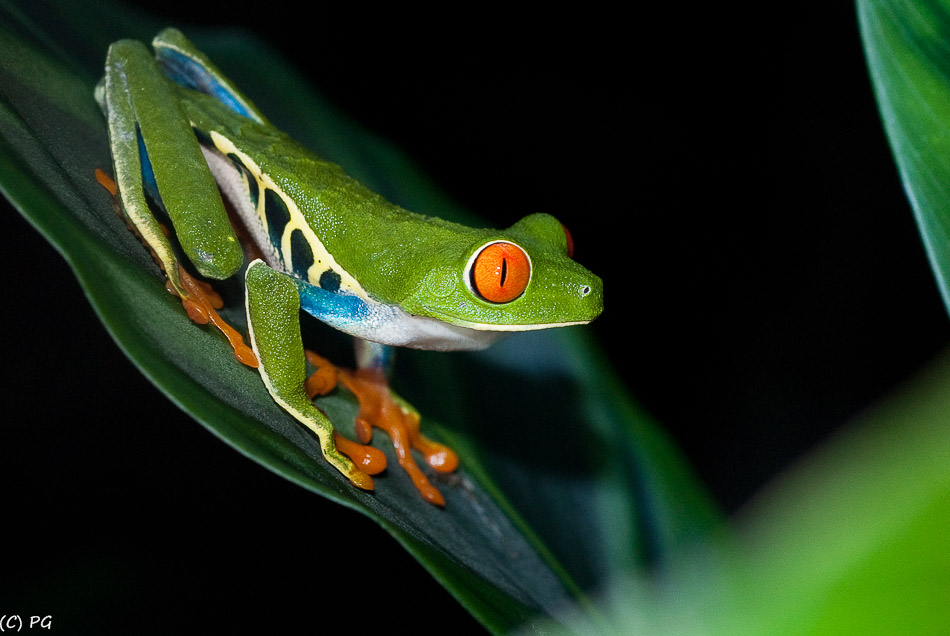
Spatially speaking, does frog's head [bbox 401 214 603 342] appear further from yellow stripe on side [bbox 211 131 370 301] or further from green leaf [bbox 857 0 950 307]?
green leaf [bbox 857 0 950 307]

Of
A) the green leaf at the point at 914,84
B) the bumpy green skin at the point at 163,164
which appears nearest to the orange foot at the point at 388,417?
the bumpy green skin at the point at 163,164

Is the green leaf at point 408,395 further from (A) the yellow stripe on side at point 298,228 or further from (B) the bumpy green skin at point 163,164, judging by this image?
(A) the yellow stripe on side at point 298,228

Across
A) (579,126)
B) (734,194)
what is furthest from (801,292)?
(579,126)

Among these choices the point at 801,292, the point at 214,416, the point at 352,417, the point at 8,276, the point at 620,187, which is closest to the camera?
the point at 214,416

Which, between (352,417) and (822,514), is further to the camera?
(352,417)

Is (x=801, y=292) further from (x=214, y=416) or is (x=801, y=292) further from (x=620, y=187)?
(x=214, y=416)

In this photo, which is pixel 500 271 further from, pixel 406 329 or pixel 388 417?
pixel 388 417
